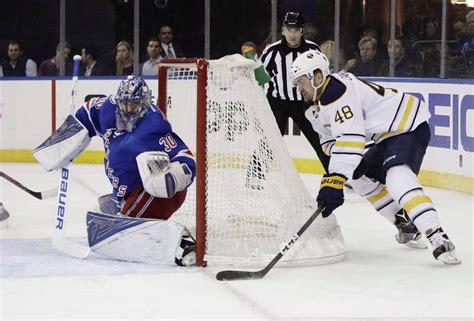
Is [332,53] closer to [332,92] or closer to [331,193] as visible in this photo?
[332,92]

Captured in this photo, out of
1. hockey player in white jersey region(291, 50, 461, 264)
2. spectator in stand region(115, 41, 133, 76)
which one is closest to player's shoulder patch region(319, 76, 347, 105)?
hockey player in white jersey region(291, 50, 461, 264)

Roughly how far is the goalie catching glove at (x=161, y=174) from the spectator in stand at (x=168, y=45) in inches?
181

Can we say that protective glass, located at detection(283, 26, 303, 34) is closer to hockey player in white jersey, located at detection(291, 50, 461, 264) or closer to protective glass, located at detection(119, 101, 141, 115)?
hockey player in white jersey, located at detection(291, 50, 461, 264)

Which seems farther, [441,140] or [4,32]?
[4,32]

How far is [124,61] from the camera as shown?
8.59m

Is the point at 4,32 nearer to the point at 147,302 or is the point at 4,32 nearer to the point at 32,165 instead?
the point at 32,165

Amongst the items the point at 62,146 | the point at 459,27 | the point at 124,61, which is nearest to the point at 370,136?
the point at 62,146

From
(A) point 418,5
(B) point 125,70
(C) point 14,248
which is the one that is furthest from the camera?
(B) point 125,70

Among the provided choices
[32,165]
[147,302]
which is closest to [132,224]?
[147,302]

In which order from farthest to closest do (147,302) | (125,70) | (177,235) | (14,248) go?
1. (125,70)
2. (14,248)
3. (177,235)
4. (147,302)

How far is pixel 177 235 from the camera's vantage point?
4.01 m

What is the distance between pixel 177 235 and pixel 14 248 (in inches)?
32.6

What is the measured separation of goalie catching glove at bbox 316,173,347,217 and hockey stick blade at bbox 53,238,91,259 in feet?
3.10

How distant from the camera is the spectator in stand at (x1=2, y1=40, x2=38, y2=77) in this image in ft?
27.7
